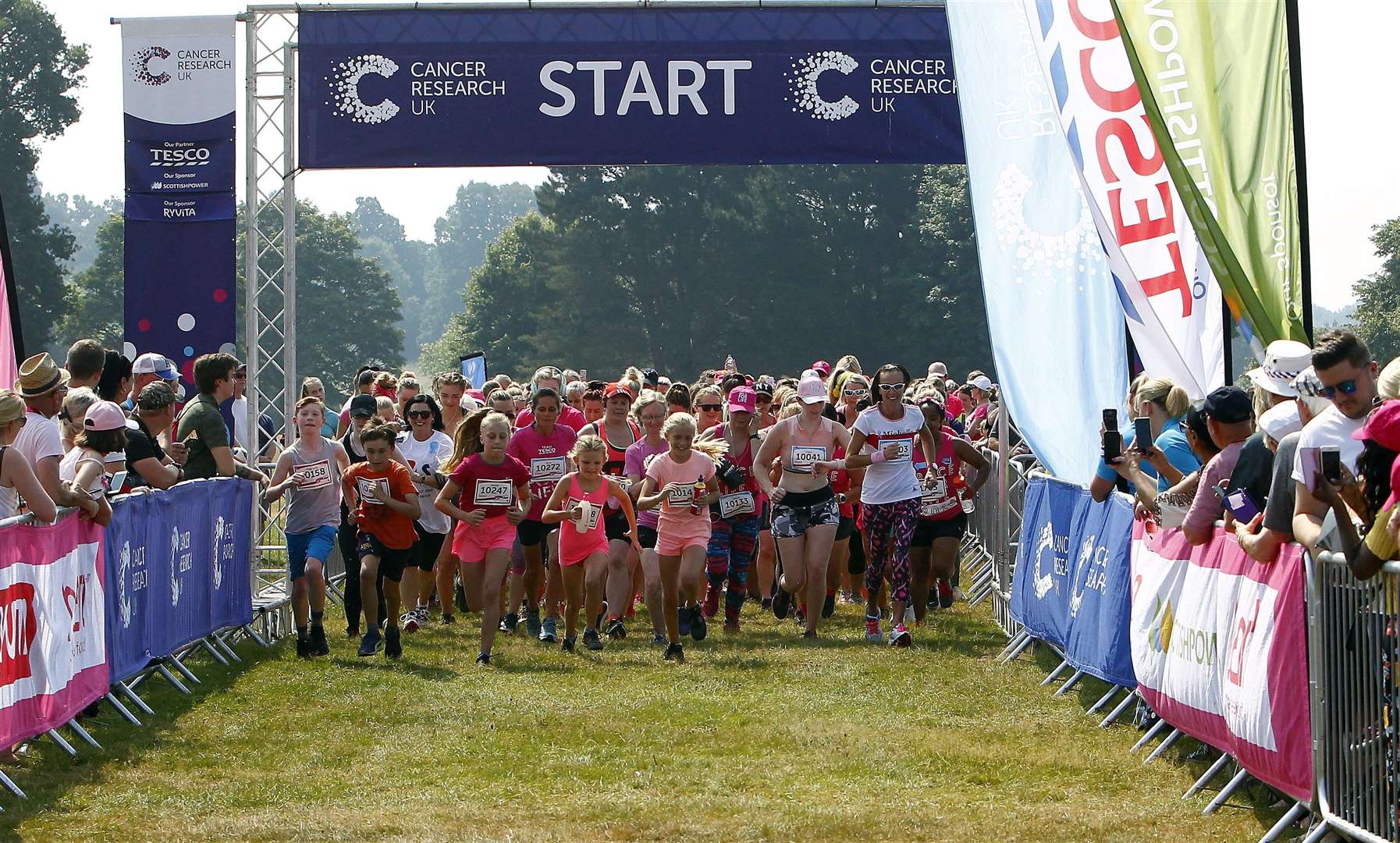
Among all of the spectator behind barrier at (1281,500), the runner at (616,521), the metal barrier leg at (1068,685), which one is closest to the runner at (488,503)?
the runner at (616,521)

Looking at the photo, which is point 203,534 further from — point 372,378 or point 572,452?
point 372,378

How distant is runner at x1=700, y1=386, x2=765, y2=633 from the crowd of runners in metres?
0.02

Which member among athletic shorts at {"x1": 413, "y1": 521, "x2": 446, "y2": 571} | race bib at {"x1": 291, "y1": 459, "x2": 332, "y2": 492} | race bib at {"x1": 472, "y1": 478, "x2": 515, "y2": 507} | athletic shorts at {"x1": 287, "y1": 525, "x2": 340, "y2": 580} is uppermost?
race bib at {"x1": 291, "y1": 459, "x2": 332, "y2": 492}

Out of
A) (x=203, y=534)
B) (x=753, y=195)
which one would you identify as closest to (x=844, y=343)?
(x=753, y=195)

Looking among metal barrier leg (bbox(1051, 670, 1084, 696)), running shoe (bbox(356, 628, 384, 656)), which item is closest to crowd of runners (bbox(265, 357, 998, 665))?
running shoe (bbox(356, 628, 384, 656))

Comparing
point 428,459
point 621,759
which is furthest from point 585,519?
point 621,759

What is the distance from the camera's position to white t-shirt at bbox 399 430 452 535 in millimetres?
14188

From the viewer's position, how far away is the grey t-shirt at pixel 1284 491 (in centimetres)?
639

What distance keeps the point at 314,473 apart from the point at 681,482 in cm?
265

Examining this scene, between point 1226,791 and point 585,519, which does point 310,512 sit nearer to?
point 585,519

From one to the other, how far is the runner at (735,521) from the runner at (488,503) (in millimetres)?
1894

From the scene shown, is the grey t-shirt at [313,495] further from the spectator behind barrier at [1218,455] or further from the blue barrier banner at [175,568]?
the spectator behind barrier at [1218,455]

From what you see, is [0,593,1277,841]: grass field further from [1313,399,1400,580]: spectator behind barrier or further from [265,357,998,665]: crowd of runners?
[1313,399,1400,580]: spectator behind barrier

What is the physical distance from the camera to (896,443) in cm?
1293
